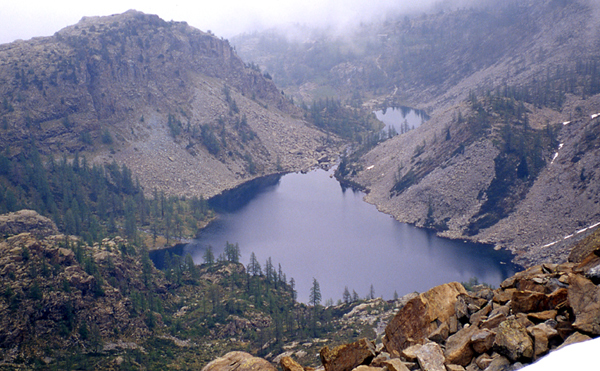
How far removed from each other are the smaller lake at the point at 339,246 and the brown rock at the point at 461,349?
62.7 metres

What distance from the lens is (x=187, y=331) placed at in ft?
208

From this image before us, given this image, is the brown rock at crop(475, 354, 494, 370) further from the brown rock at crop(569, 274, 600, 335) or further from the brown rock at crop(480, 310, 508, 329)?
the brown rock at crop(569, 274, 600, 335)

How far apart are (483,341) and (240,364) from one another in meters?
9.40

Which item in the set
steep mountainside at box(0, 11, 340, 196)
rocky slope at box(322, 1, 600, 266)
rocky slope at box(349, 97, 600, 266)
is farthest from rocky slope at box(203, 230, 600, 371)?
steep mountainside at box(0, 11, 340, 196)

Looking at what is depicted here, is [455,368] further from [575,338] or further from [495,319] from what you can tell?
[575,338]

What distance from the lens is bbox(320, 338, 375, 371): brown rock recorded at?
18297 millimetres

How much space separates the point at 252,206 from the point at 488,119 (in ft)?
211

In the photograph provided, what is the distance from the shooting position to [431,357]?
16781 millimetres

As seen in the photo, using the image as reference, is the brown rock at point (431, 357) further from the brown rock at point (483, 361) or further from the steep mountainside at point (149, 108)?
the steep mountainside at point (149, 108)

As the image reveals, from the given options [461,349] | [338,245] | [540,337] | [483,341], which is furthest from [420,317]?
[338,245]

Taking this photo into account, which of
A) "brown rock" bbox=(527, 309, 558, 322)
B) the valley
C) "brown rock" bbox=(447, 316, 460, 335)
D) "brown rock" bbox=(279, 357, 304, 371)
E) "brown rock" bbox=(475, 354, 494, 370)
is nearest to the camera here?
"brown rock" bbox=(475, 354, 494, 370)

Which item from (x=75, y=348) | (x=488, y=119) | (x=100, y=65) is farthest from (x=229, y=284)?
(x=100, y=65)

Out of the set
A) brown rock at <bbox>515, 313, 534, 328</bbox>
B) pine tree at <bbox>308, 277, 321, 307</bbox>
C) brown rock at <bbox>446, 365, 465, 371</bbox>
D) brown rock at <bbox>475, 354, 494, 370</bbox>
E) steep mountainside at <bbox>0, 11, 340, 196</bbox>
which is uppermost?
steep mountainside at <bbox>0, 11, 340, 196</bbox>

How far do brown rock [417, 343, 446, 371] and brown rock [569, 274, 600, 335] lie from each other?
443cm
